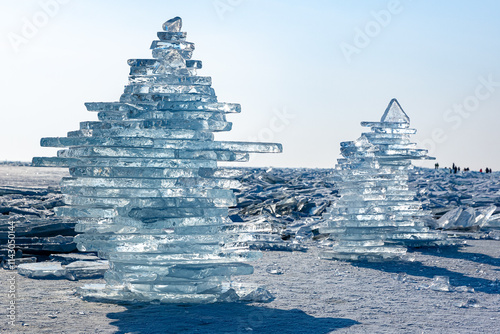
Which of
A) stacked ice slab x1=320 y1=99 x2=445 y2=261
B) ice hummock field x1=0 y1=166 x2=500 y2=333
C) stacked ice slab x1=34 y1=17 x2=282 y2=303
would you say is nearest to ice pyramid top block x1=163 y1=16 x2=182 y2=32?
stacked ice slab x1=34 y1=17 x2=282 y2=303

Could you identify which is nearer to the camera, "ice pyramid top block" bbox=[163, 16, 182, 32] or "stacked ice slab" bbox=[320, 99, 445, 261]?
"ice pyramid top block" bbox=[163, 16, 182, 32]

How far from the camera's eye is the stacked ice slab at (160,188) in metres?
7.13

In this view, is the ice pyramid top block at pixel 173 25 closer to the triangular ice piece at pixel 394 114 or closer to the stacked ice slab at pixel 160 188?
the stacked ice slab at pixel 160 188

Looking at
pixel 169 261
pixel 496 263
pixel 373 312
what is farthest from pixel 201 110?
pixel 496 263

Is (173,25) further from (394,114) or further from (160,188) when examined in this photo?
(394,114)

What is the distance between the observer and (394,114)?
41.1 feet

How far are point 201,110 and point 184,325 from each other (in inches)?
95.0

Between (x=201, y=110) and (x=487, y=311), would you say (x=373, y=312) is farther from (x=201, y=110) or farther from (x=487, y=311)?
(x=201, y=110)

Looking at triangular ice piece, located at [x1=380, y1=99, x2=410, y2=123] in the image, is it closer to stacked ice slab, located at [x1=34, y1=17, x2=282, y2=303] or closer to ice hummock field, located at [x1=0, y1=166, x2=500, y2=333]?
ice hummock field, located at [x1=0, y1=166, x2=500, y2=333]

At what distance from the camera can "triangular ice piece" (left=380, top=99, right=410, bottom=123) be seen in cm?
1248

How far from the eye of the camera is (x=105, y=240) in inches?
288

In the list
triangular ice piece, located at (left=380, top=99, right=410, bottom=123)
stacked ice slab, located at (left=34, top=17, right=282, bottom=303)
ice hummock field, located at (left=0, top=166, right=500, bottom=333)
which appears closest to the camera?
ice hummock field, located at (left=0, top=166, right=500, bottom=333)

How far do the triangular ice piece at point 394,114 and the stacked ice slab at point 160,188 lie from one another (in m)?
5.41

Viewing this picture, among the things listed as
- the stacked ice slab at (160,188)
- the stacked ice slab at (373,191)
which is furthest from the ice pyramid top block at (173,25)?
the stacked ice slab at (373,191)
